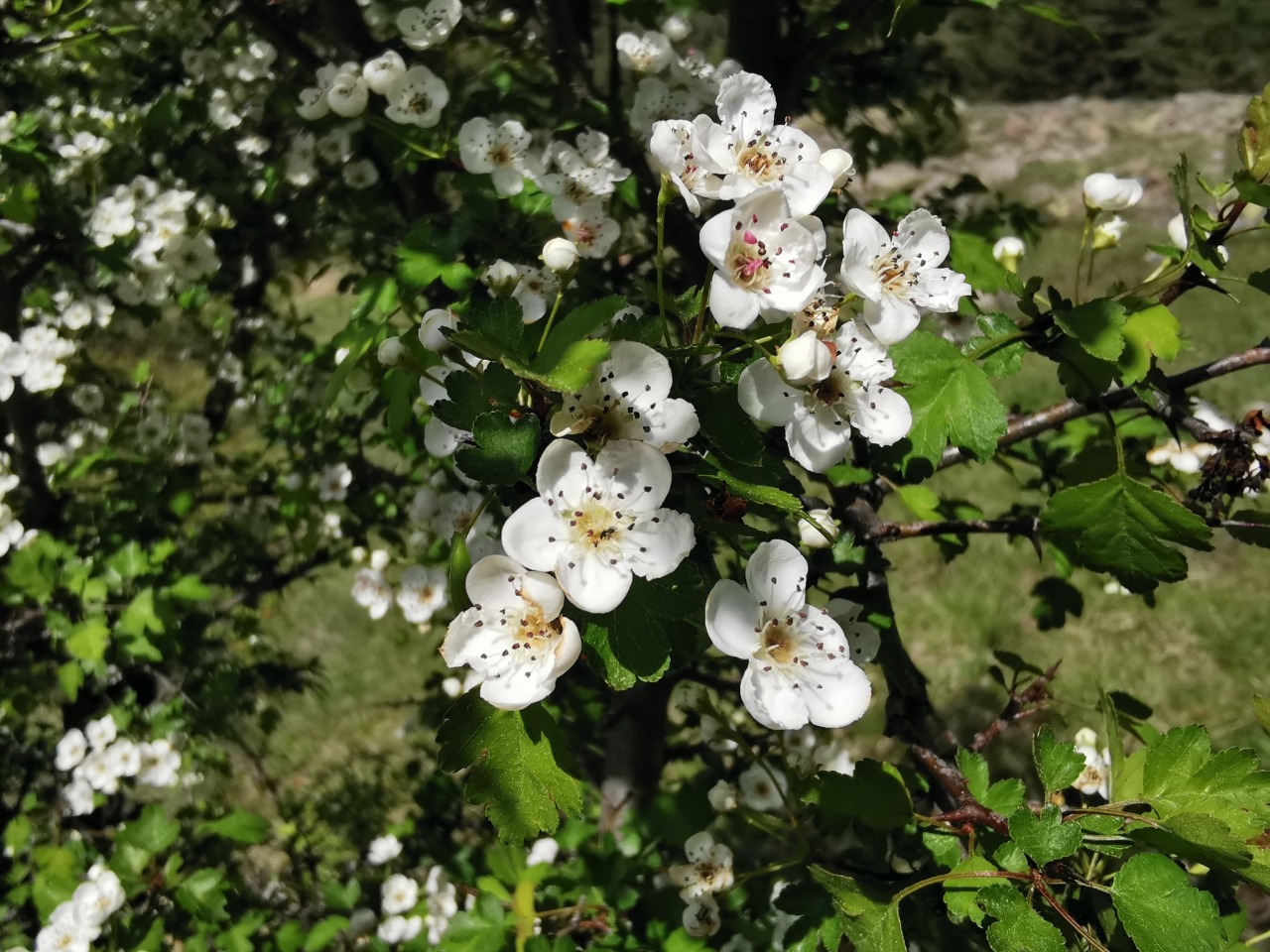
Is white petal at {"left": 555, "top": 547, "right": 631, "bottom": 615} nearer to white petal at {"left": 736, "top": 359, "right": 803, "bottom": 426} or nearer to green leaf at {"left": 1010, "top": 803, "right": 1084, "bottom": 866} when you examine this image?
white petal at {"left": 736, "top": 359, "right": 803, "bottom": 426}

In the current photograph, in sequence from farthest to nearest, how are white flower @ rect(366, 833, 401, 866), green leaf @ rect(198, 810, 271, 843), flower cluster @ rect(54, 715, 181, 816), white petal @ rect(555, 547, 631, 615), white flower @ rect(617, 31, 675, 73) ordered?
white flower @ rect(366, 833, 401, 866) < flower cluster @ rect(54, 715, 181, 816) < green leaf @ rect(198, 810, 271, 843) < white flower @ rect(617, 31, 675, 73) < white petal @ rect(555, 547, 631, 615)

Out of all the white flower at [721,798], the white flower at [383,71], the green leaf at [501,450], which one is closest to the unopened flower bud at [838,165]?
the green leaf at [501,450]

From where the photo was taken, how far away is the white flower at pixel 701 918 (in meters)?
1.58

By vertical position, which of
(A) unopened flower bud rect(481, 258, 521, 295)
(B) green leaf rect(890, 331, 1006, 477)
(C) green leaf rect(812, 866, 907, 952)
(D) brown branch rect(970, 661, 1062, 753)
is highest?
(A) unopened flower bud rect(481, 258, 521, 295)

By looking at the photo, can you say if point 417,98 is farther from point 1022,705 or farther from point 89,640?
point 1022,705

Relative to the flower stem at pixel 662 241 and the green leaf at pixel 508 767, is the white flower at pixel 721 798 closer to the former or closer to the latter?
the green leaf at pixel 508 767

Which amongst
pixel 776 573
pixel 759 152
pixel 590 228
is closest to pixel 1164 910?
pixel 776 573

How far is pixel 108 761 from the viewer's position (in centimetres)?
226

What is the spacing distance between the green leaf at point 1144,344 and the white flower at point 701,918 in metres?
1.10

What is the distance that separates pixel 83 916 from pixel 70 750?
0.55m

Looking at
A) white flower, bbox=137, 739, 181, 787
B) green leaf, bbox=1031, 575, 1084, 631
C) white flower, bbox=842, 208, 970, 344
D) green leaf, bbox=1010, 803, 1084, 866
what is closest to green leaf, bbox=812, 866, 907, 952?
green leaf, bbox=1010, 803, 1084, 866

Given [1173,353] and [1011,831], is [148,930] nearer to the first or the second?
[1011,831]

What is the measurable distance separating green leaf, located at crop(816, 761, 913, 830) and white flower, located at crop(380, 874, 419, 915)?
150cm

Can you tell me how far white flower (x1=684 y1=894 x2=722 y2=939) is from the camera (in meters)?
1.58
